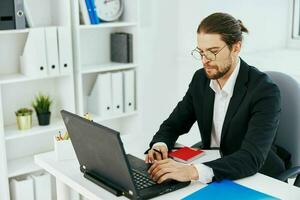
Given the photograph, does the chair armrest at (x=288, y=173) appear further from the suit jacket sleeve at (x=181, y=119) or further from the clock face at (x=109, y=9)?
the clock face at (x=109, y=9)

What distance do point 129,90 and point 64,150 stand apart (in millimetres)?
1505

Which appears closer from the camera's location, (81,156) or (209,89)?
(81,156)

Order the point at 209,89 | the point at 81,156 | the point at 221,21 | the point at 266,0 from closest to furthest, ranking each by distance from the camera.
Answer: the point at 81,156 → the point at 221,21 → the point at 209,89 → the point at 266,0

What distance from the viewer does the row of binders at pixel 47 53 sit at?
2971 mm

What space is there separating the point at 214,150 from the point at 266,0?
1628 millimetres

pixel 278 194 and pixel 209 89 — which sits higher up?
pixel 209 89

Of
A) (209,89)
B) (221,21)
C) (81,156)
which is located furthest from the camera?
(209,89)

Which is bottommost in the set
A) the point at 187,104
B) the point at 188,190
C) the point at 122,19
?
the point at 188,190

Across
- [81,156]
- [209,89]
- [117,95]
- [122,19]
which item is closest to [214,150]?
[209,89]

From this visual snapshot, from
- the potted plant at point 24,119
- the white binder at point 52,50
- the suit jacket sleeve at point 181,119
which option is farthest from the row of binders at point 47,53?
the suit jacket sleeve at point 181,119

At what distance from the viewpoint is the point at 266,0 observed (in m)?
3.31

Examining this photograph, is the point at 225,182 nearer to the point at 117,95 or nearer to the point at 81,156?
the point at 81,156

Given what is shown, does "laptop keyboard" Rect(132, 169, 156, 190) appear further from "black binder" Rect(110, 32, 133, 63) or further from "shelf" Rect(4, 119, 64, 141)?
"black binder" Rect(110, 32, 133, 63)

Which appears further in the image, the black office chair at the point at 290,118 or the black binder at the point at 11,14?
the black binder at the point at 11,14
